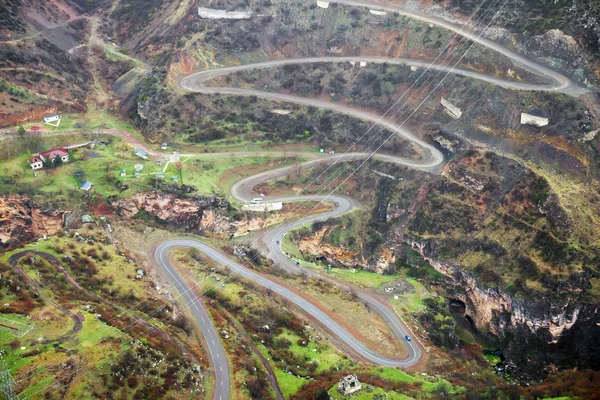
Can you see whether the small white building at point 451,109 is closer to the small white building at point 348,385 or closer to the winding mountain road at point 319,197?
the winding mountain road at point 319,197

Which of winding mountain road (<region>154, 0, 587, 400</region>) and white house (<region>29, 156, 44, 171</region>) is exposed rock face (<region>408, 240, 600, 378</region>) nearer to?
winding mountain road (<region>154, 0, 587, 400</region>)

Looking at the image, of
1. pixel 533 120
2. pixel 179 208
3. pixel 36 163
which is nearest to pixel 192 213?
pixel 179 208

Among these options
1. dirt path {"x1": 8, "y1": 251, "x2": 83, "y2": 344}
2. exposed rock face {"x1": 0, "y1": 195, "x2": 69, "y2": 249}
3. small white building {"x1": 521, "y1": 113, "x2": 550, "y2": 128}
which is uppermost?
small white building {"x1": 521, "y1": 113, "x2": 550, "y2": 128}

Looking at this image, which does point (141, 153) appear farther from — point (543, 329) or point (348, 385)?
point (543, 329)

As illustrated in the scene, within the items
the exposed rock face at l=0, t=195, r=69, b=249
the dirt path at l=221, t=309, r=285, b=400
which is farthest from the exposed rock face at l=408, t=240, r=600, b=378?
the exposed rock face at l=0, t=195, r=69, b=249

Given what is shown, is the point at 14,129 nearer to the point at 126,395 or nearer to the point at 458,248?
the point at 126,395

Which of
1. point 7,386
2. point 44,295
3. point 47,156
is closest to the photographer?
point 7,386
